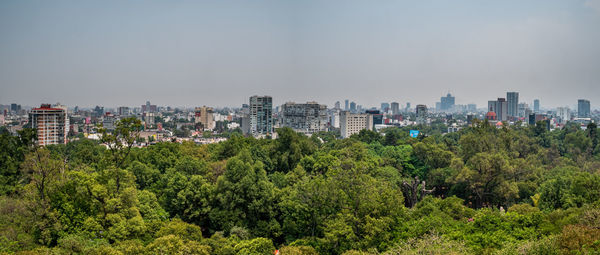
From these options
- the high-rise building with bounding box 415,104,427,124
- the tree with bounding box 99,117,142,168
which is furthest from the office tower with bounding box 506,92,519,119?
the tree with bounding box 99,117,142,168

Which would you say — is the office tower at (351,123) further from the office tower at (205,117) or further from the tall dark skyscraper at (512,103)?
the tall dark skyscraper at (512,103)

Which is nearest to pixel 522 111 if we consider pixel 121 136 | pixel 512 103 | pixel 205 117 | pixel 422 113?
pixel 512 103

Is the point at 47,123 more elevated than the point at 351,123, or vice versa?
the point at 351,123

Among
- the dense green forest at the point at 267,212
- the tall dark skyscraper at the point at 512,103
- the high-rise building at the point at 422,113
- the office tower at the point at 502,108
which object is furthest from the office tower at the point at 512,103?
the dense green forest at the point at 267,212

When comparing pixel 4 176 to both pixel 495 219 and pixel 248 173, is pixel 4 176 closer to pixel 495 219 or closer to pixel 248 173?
pixel 248 173

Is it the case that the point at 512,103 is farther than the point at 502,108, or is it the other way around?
the point at 512,103

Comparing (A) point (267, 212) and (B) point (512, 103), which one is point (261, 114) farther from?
(B) point (512, 103)
